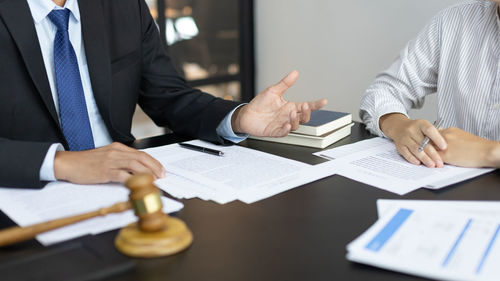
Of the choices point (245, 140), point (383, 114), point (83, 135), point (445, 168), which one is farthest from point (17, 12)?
point (445, 168)

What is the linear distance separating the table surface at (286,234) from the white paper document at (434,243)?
24mm

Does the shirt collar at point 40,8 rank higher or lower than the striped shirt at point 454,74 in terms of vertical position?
higher

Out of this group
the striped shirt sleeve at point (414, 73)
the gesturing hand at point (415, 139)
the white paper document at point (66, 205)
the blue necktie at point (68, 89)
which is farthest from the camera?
the striped shirt sleeve at point (414, 73)

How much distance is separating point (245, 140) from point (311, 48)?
2236 millimetres

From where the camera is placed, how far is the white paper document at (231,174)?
3.52 feet

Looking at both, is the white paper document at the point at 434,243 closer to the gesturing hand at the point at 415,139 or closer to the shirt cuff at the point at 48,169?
the gesturing hand at the point at 415,139

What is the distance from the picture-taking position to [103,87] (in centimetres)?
162

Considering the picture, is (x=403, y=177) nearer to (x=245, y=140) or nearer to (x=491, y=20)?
(x=245, y=140)

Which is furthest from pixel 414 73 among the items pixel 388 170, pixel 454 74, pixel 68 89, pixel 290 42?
pixel 290 42

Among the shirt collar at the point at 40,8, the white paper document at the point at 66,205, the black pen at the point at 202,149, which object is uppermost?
the shirt collar at the point at 40,8

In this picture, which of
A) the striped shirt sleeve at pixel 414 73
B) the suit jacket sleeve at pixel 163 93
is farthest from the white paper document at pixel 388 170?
the suit jacket sleeve at pixel 163 93

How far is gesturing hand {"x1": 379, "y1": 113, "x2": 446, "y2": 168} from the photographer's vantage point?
127cm

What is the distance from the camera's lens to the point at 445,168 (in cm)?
126

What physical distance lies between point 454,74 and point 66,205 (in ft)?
4.56
